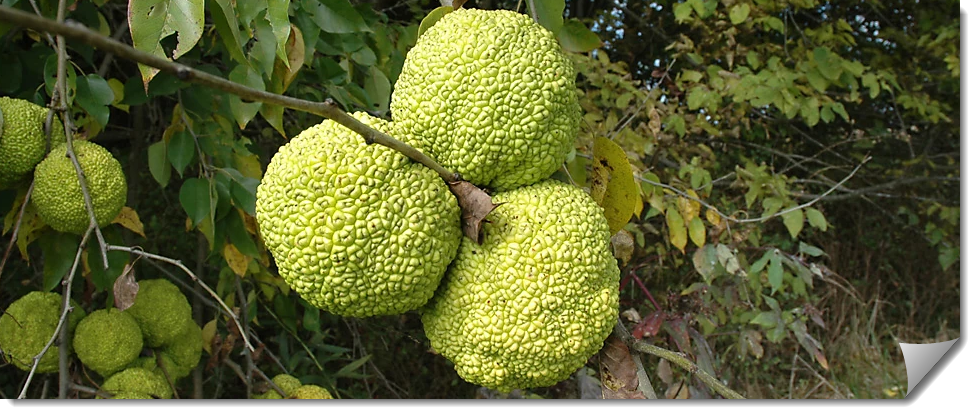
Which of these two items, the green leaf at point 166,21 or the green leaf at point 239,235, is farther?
the green leaf at point 239,235

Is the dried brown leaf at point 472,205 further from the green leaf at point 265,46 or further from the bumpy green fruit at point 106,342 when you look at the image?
the bumpy green fruit at point 106,342

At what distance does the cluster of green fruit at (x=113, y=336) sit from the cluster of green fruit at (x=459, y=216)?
3.21 ft

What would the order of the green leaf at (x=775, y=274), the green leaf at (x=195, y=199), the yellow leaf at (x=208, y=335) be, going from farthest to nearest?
1. the green leaf at (x=775, y=274)
2. the yellow leaf at (x=208, y=335)
3. the green leaf at (x=195, y=199)

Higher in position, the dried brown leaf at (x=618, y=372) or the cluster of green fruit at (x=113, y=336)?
the dried brown leaf at (x=618, y=372)

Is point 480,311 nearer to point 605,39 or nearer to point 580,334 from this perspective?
point 580,334

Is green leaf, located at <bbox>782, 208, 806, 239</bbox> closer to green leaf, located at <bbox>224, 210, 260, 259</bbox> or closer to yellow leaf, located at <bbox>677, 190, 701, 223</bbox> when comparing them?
yellow leaf, located at <bbox>677, 190, 701, 223</bbox>

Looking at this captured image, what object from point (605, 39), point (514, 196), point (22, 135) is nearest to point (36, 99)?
point (22, 135)

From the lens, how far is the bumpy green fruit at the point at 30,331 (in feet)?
4.53

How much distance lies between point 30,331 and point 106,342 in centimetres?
17

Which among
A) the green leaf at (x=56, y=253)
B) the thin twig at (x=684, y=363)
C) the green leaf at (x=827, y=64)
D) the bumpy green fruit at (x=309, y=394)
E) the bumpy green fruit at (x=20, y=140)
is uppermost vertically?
the thin twig at (x=684, y=363)

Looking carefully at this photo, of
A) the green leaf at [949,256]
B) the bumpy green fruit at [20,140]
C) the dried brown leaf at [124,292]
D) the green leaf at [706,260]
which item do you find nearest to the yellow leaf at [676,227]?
the green leaf at [706,260]

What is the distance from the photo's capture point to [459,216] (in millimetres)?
604

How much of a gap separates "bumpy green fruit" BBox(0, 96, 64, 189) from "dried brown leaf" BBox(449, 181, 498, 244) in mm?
931

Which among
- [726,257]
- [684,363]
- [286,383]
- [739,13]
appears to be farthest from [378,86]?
[739,13]
